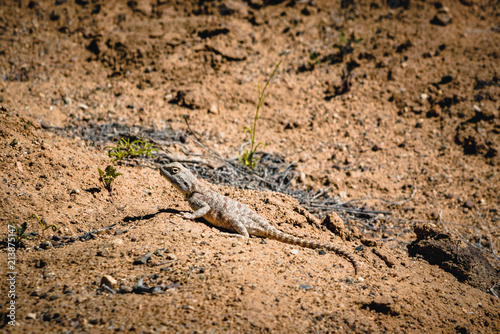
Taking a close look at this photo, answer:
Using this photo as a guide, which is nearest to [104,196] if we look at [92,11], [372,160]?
[372,160]

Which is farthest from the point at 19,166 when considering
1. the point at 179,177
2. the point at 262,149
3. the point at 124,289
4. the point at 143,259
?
the point at 262,149

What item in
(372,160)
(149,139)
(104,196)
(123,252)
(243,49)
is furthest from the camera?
(243,49)

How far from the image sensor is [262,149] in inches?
311

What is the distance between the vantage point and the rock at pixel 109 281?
327 centimetres

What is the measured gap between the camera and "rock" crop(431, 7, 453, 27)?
994 cm

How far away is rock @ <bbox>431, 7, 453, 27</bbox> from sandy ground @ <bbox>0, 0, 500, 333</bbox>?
42 millimetres

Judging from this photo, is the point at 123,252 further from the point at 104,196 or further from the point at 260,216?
the point at 260,216

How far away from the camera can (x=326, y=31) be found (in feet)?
34.4

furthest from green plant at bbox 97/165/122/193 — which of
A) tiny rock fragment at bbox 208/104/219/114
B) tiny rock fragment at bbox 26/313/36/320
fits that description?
tiny rock fragment at bbox 208/104/219/114

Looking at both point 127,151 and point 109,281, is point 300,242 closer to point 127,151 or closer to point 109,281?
point 109,281

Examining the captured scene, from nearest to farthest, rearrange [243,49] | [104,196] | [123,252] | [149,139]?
[123,252]
[104,196]
[149,139]
[243,49]

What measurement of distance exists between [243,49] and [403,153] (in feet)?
18.4

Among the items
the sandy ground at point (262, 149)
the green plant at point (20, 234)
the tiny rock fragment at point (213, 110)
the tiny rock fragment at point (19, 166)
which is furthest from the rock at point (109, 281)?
the tiny rock fragment at point (213, 110)

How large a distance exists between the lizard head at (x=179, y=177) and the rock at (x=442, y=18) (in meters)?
9.53
